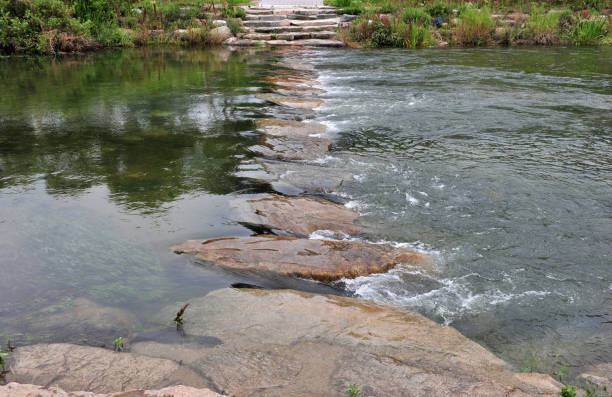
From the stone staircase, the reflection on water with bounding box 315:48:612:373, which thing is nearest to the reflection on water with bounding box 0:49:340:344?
the reflection on water with bounding box 315:48:612:373

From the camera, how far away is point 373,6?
69.7ft

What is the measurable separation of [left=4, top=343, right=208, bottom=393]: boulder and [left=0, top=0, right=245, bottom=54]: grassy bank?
1640 cm

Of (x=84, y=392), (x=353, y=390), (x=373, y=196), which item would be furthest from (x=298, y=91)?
(x=84, y=392)

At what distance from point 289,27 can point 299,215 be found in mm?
16826

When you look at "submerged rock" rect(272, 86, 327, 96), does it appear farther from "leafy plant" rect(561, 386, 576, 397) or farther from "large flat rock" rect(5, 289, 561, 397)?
"leafy plant" rect(561, 386, 576, 397)

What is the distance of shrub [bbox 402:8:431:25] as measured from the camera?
18.8 m

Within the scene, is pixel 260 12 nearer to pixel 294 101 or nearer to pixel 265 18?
pixel 265 18

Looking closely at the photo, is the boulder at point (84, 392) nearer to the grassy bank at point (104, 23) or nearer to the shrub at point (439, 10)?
the grassy bank at point (104, 23)

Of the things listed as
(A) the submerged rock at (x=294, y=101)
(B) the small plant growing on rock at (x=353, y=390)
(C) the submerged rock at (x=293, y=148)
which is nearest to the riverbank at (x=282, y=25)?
(A) the submerged rock at (x=294, y=101)

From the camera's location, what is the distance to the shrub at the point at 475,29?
59.9 feet

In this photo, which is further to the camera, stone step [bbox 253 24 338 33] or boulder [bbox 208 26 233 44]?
stone step [bbox 253 24 338 33]

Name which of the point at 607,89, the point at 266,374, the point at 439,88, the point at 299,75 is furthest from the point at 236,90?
the point at 266,374

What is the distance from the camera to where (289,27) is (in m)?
20.1

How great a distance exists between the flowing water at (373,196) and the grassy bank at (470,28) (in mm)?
7436
